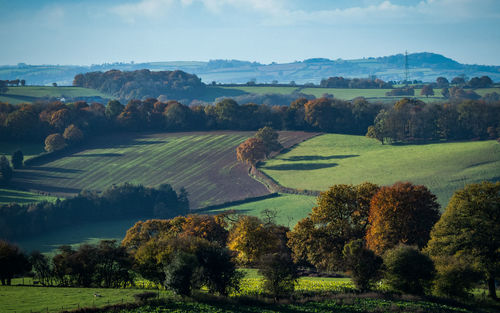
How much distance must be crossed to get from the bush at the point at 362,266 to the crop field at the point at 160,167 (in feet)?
186

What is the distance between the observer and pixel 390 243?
5900cm

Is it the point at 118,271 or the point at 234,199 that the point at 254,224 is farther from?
the point at 234,199

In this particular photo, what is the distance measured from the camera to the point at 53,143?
140875 millimetres

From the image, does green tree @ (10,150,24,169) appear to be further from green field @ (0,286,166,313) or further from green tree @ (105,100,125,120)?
green field @ (0,286,166,313)

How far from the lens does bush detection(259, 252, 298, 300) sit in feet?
154

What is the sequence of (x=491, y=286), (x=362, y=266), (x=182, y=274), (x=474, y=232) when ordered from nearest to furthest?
(x=182, y=274), (x=362, y=266), (x=491, y=286), (x=474, y=232)

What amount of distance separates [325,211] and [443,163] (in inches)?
2252

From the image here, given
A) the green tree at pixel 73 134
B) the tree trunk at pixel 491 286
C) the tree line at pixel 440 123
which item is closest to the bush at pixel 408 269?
the tree trunk at pixel 491 286

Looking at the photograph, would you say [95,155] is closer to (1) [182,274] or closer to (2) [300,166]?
(2) [300,166]

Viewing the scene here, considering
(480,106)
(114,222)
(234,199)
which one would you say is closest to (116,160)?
(114,222)

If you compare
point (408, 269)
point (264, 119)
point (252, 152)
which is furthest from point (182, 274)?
point (264, 119)

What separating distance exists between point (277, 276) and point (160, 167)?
86512mm

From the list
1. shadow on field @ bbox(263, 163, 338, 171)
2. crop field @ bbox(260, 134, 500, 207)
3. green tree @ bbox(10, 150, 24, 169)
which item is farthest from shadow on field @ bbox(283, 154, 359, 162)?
green tree @ bbox(10, 150, 24, 169)

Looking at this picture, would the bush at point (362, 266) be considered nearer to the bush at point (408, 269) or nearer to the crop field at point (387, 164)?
the bush at point (408, 269)
